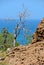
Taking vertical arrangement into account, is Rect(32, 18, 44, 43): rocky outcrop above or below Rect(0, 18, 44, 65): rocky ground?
above

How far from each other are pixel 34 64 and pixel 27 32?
38.0m

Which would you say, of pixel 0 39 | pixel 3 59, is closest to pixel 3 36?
pixel 0 39

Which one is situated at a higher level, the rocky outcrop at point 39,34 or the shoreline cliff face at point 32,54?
the rocky outcrop at point 39,34

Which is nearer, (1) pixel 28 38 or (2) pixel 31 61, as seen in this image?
(2) pixel 31 61

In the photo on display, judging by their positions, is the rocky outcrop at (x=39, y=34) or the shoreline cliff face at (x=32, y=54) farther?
the rocky outcrop at (x=39, y=34)

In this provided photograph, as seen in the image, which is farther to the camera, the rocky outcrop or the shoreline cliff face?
the rocky outcrop

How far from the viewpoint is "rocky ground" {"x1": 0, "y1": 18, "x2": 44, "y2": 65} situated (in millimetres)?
7902

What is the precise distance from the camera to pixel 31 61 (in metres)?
7.90

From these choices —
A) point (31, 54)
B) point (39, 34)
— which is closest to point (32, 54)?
point (31, 54)

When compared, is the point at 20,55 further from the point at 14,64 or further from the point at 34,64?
the point at 34,64

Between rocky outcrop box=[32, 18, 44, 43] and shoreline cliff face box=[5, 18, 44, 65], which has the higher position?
rocky outcrop box=[32, 18, 44, 43]

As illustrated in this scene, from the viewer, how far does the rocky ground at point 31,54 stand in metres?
7.90

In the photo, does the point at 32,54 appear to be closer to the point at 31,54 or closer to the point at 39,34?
the point at 31,54

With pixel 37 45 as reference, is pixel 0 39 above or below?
below
